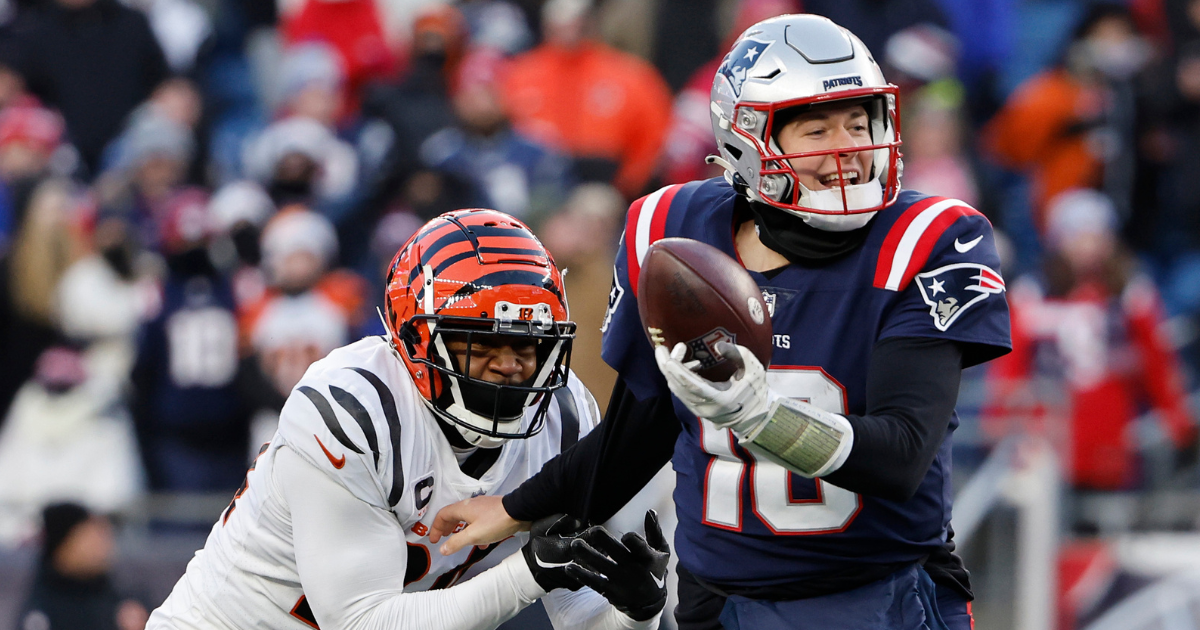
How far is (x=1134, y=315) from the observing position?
7.09 metres

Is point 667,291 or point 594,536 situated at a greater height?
point 667,291

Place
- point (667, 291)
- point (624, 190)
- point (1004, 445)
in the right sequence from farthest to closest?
point (624, 190)
point (1004, 445)
point (667, 291)

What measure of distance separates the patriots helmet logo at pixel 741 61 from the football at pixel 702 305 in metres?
0.50

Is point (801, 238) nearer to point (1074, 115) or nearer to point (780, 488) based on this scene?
point (780, 488)

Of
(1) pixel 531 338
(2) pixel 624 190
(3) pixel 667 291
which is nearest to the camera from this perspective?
(3) pixel 667 291

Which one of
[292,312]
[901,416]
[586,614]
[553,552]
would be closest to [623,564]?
[553,552]

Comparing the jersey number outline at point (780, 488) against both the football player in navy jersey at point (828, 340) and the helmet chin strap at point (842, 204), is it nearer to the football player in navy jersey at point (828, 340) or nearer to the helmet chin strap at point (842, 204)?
the football player in navy jersey at point (828, 340)

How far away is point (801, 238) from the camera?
295 centimetres

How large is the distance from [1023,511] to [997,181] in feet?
9.60

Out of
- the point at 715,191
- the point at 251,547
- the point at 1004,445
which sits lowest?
the point at 1004,445

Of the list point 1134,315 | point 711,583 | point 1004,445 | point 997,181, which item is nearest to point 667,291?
point 711,583

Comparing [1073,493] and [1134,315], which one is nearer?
[1073,493]

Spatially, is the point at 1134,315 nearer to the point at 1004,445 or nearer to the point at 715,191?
the point at 1004,445

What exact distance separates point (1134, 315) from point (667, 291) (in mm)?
5049
